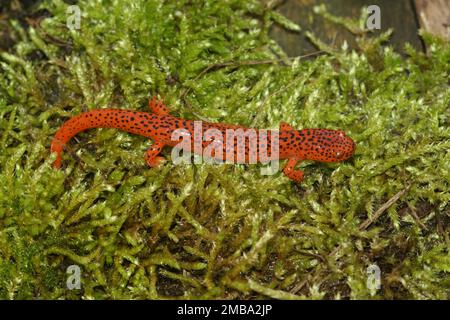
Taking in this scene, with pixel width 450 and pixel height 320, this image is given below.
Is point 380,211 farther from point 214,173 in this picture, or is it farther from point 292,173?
point 214,173

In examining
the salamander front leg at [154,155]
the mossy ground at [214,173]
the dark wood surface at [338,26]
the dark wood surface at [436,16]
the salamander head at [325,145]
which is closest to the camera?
the mossy ground at [214,173]

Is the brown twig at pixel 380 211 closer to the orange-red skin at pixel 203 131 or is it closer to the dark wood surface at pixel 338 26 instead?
the orange-red skin at pixel 203 131

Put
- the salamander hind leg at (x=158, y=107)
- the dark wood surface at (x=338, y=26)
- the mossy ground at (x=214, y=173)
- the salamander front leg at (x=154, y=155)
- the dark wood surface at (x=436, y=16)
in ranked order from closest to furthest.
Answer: the mossy ground at (x=214, y=173), the salamander front leg at (x=154, y=155), the salamander hind leg at (x=158, y=107), the dark wood surface at (x=436, y=16), the dark wood surface at (x=338, y=26)

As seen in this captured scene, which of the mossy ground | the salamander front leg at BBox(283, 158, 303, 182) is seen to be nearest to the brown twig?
the mossy ground

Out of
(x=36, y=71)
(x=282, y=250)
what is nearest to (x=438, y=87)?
(x=282, y=250)

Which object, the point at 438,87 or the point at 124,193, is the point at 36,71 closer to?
the point at 124,193

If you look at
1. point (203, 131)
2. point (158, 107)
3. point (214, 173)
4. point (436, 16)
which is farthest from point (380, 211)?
point (436, 16)

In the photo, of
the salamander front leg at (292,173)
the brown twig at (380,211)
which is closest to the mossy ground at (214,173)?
the brown twig at (380,211)
